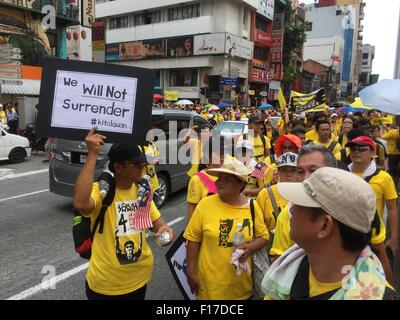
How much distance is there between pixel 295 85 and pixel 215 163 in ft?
187

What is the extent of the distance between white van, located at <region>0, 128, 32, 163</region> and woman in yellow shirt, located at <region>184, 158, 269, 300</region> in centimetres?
1093

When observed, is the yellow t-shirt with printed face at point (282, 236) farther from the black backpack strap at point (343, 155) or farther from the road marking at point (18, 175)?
the road marking at point (18, 175)

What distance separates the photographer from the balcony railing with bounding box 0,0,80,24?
20.5m

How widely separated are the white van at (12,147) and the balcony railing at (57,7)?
12134 millimetres

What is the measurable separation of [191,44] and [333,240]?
38.0m

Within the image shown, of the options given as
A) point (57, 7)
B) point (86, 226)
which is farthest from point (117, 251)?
point (57, 7)

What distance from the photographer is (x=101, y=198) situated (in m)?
2.39

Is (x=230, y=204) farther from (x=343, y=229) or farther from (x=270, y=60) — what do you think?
(x=270, y=60)

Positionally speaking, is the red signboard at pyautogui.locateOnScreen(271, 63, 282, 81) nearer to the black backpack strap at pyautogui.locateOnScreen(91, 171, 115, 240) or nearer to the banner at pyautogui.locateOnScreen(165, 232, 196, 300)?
the banner at pyautogui.locateOnScreen(165, 232, 196, 300)

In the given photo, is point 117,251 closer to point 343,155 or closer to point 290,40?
point 343,155

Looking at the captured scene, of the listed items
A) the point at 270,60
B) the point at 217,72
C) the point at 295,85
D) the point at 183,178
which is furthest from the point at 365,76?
the point at 183,178

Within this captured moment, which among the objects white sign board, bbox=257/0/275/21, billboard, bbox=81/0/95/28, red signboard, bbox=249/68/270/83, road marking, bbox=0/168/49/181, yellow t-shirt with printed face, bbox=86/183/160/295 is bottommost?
road marking, bbox=0/168/49/181

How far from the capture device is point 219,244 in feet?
8.25

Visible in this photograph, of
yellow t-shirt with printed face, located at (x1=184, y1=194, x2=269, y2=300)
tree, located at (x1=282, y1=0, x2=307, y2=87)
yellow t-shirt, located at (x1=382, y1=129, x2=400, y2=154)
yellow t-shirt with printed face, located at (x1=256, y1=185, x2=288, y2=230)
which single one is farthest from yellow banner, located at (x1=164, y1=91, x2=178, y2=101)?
yellow t-shirt with printed face, located at (x1=184, y1=194, x2=269, y2=300)
